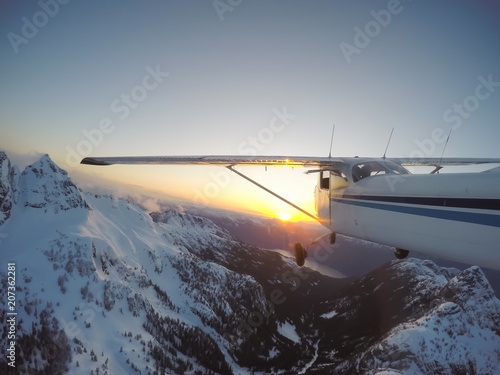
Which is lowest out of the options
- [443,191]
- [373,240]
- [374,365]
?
[374,365]

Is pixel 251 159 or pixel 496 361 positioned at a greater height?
pixel 251 159

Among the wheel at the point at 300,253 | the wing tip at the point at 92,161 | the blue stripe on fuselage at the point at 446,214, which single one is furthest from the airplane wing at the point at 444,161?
the wing tip at the point at 92,161

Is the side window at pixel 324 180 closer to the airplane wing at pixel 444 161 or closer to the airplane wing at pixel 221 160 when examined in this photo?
the airplane wing at pixel 221 160

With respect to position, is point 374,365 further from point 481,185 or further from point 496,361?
point 481,185

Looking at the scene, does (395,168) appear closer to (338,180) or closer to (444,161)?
(338,180)

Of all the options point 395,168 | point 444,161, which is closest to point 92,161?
point 395,168

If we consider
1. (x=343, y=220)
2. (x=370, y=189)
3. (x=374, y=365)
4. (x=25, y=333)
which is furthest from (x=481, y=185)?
(x=25, y=333)

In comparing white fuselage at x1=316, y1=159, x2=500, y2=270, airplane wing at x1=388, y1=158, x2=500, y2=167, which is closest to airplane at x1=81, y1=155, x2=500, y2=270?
white fuselage at x1=316, y1=159, x2=500, y2=270

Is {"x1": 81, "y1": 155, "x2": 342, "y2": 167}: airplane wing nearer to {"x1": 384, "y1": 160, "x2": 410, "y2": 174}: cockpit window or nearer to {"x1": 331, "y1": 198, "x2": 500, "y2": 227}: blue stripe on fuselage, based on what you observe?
{"x1": 384, "y1": 160, "x2": 410, "y2": 174}: cockpit window
